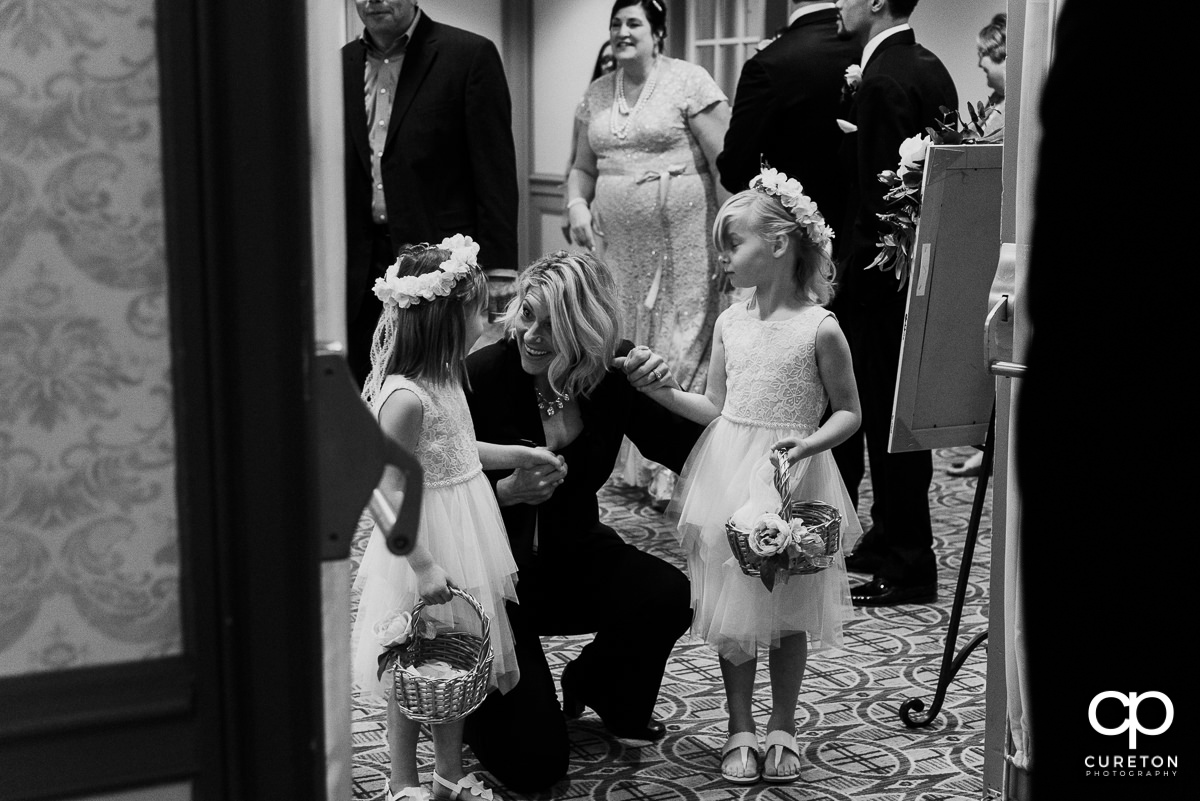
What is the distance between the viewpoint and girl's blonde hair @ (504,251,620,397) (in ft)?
9.58

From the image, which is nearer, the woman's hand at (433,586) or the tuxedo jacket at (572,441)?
the woman's hand at (433,586)

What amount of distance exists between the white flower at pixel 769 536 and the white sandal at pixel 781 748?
1.52 feet

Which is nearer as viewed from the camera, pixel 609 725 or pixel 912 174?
pixel 609 725

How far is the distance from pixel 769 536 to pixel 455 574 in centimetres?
61

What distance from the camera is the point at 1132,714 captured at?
1.34 m

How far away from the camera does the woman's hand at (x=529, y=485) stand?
2.90 meters

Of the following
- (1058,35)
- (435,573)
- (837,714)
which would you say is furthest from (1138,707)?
(837,714)

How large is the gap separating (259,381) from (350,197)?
3.24 metres

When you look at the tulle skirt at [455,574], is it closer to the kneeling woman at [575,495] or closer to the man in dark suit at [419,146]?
the kneeling woman at [575,495]

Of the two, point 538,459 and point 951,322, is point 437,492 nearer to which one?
point 538,459

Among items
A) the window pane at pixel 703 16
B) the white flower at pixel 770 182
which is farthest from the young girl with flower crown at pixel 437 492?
the window pane at pixel 703 16

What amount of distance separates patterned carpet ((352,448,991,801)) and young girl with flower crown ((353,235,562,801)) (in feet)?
0.70

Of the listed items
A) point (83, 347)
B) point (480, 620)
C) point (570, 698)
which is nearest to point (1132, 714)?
point (83, 347)

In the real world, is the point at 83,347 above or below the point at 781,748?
above
